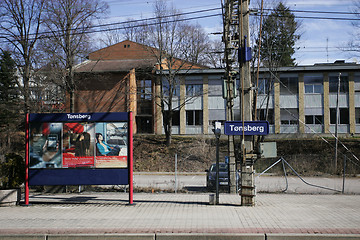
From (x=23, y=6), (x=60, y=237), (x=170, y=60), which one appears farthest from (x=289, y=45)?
(x=60, y=237)

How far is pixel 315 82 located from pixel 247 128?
3197 cm

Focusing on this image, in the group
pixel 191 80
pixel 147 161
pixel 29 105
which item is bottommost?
pixel 147 161

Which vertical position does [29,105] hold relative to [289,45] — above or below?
below

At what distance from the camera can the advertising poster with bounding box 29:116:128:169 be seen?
1162 cm

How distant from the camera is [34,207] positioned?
11.2m

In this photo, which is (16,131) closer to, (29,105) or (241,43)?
(29,105)

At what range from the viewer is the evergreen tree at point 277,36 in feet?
98.4

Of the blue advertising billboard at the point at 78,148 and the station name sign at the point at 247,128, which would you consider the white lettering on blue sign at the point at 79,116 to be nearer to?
the blue advertising billboard at the point at 78,148

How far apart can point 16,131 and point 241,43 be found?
31117 mm

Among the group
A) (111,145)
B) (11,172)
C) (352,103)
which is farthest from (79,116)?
(352,103)

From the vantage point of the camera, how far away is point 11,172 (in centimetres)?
1144

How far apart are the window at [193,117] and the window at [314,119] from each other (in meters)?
11.9

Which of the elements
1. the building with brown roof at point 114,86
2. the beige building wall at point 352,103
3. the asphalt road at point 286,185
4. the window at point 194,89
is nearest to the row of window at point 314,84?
the beige building wall at point 352,103

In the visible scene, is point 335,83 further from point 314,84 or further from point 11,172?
point 11,172
